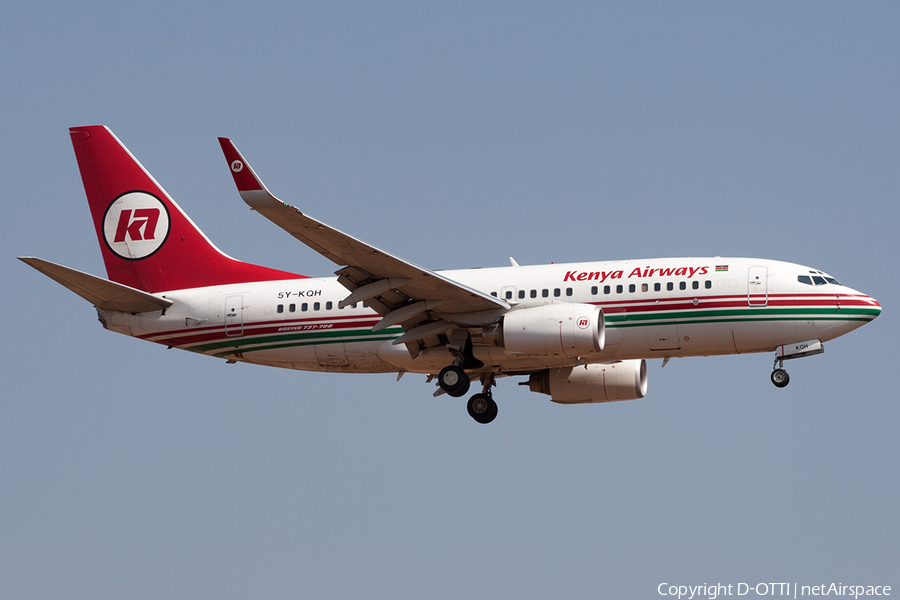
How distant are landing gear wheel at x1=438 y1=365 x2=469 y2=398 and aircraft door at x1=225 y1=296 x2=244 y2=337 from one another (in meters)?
6.57

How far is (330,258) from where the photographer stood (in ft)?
102

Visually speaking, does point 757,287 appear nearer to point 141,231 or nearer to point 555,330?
point 555,330

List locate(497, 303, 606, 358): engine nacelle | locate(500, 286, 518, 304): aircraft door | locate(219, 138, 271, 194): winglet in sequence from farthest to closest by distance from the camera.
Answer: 1. locate(500, 286, 518, 304): aircraft door
2. locate(497, 303, 606, 358): engine nacelle
3. locate(219, 138, 271, 194): winglet

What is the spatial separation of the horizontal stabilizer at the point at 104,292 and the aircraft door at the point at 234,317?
6.40ft

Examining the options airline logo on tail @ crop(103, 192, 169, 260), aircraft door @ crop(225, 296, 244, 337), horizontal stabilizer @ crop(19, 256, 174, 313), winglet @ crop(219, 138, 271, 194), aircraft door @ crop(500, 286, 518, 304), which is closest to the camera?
winglet @ crop(219, 138, 271, 194)

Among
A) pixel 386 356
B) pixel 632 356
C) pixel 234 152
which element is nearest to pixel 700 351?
pixel 632 356

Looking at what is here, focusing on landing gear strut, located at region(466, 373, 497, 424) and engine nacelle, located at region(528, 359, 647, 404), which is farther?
engine nacelle, located at region(528, 359, 647, 404)

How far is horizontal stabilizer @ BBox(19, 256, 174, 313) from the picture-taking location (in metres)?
→ 33.7

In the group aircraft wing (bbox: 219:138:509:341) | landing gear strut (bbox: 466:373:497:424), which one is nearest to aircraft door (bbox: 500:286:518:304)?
aircraft wing (bbox: 219:138:509:341)

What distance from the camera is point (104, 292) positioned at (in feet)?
117

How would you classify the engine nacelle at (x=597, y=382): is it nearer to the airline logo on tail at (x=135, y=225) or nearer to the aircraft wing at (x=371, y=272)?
the aircraft wing at (x=371, y=272)

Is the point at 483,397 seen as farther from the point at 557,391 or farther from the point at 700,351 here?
the point at 700,351

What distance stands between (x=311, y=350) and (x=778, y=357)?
44.6 feet

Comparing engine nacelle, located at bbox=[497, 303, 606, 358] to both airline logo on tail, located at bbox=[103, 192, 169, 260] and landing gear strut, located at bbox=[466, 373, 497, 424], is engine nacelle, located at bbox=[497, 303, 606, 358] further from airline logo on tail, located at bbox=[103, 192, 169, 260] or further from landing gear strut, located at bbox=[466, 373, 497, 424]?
airline logo on tail, located at bbox=[103, 192, 169, 260]
